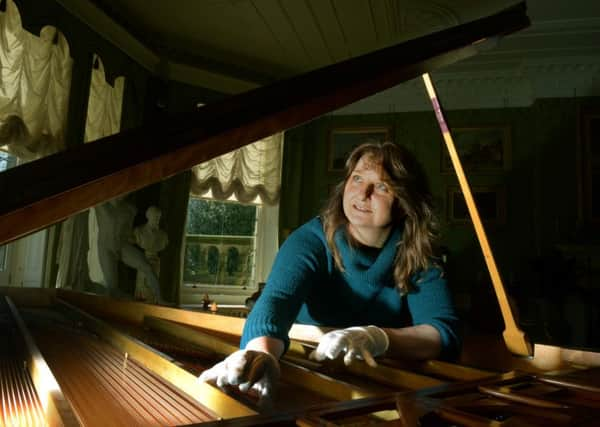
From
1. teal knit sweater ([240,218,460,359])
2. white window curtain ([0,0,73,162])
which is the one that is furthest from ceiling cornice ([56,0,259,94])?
teal knit sweater ([240,218,460,359])

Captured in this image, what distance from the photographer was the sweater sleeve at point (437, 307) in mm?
1083

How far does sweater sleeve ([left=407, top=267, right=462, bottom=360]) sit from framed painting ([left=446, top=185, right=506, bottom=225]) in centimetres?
461

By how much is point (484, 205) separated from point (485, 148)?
0.74 metres

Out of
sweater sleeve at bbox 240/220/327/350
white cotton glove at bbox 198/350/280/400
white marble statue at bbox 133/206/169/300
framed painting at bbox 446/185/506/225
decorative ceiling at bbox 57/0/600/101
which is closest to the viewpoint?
white cotton glove at bbox 198/350/280/400

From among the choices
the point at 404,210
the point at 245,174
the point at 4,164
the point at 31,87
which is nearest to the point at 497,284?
the point at 404,210

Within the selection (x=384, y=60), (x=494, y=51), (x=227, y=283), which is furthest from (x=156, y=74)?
(x=384, y=60)

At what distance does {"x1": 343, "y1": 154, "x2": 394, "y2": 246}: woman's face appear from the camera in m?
1.30

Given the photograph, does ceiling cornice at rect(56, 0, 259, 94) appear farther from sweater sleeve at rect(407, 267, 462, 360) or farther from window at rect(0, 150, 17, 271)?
sweater sleeve at rect(407, 267, 462, 360)

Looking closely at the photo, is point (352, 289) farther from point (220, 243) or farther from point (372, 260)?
point (220, 243)

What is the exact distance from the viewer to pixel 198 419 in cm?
57

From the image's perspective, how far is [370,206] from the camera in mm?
1312

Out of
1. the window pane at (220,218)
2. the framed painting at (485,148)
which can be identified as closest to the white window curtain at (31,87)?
the window pane at (220,218)

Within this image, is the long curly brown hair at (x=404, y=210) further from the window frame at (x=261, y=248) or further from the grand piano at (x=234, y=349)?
the window frame at (x=261, y=248)

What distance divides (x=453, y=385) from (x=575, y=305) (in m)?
5.20
